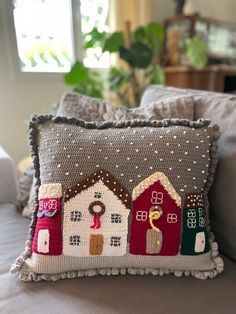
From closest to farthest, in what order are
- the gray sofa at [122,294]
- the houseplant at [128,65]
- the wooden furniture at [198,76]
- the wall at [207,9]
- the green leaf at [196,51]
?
the gray sofa at [122,294], the houseplant at [128,65], the green leaf at [196,51], the wooden furniture at [198,76], the wall at [207,9]

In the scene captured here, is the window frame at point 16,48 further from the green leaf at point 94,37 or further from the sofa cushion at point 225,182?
the sofa cushion at point 225,182

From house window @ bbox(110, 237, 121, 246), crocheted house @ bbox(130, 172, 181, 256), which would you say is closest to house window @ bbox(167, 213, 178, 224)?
crocheted house @ bbox(130, 172, 181, 256)

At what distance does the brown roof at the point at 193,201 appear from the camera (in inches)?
25.3

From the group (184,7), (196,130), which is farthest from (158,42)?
(196,130)

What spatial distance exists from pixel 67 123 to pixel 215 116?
15.8 inches

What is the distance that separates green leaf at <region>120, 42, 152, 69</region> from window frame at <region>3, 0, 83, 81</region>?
0.45m

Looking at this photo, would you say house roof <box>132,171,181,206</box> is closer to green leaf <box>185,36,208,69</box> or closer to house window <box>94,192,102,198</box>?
house window <box>94,192,102,198</box>

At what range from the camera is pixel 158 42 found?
198cm

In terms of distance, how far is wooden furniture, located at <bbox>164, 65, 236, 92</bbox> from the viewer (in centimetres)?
Result: 236

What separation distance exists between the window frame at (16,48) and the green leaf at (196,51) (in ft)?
2.66

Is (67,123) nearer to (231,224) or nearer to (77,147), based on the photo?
(77,147)

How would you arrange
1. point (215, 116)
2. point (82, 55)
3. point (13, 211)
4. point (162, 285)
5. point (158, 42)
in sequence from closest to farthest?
point (162, 285), point (215, 116), point (13, 211), point (158, 42), point (82, 55)

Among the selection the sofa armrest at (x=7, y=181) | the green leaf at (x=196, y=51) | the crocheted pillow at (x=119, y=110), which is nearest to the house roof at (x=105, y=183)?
the crocheted pillow at (x=119, y=110)

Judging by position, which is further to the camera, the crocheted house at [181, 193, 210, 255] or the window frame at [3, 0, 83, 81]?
the window frame at [3, 0, 83, 81]
